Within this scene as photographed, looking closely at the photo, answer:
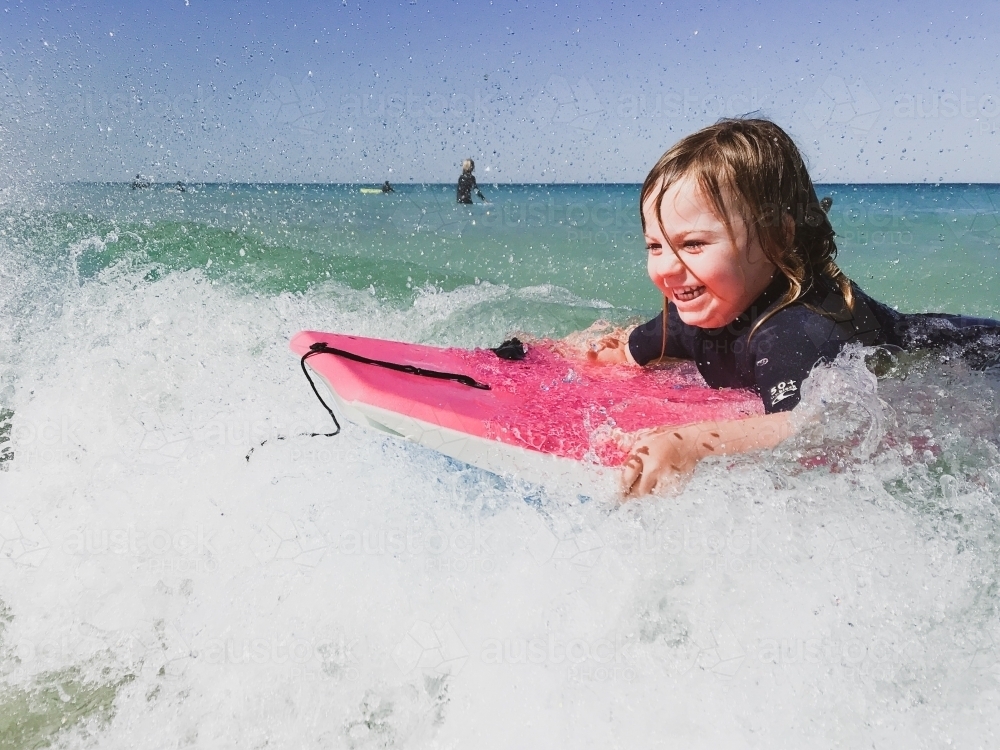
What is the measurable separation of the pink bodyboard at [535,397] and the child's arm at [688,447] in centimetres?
10

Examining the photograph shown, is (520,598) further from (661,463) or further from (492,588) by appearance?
(661,463)

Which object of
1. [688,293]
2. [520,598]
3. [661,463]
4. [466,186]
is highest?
[466,186]

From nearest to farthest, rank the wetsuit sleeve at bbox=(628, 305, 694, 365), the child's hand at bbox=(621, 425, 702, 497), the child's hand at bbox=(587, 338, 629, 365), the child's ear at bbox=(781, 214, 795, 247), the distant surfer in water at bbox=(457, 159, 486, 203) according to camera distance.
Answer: the child's hand at bbox=(621, 425, 702, 497)
the child's ear at bbox=(781, 214, 795, 247)
the wetsuit sleeve at bbox=(628, 305, 694, 365)
the child's hand at bbox=(587, 338, 629, 365)
the distant surfer in water at bbox=(457, 159, 486, 203)

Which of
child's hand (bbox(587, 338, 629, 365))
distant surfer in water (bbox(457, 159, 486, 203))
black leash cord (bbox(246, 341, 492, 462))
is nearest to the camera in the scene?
black leash cord (bbox(246, 341, 492, 462))

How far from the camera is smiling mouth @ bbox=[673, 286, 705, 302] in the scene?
2.02 m

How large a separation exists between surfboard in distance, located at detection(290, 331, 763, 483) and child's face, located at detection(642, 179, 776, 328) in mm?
331

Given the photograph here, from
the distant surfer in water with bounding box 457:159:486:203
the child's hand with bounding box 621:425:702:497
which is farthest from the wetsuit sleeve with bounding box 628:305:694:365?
the distant surfer in water with bounding box 457:159:486:203

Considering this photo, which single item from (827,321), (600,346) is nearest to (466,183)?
(600,346)

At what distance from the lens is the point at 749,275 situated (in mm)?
1976

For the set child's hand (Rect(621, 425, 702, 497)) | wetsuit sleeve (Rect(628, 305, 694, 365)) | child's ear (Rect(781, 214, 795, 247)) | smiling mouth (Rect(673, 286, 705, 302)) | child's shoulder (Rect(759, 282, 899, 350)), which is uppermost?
child's ear (Rect(781, 214, 795, 247))

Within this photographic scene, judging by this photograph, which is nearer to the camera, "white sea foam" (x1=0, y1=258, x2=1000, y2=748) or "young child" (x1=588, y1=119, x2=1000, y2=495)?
"white sea foam" (x1=0, y1=258, x2=1000, y2=748)

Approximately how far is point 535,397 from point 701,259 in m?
0.70

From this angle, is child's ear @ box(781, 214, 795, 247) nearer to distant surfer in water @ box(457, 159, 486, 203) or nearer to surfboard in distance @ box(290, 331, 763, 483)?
surfboard in distance @ box(290, 331, 763, 483)

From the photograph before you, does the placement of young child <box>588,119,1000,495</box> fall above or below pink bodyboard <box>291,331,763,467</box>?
above
